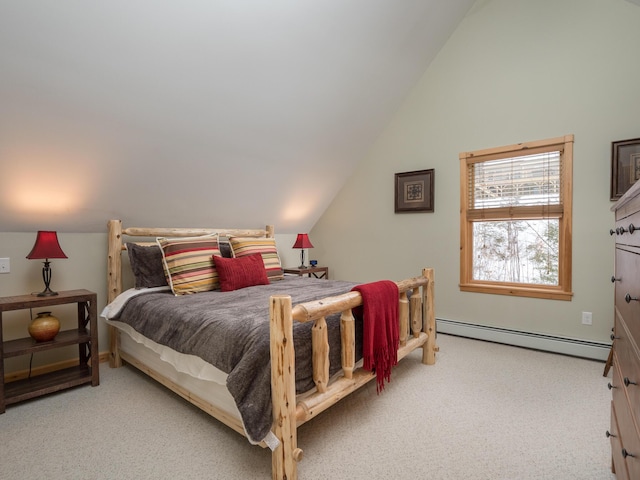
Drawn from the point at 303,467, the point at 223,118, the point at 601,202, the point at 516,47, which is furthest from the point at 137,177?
the point at 601,202

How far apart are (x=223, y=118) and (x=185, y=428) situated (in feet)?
7.37

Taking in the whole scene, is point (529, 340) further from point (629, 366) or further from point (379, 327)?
point (629, 366)

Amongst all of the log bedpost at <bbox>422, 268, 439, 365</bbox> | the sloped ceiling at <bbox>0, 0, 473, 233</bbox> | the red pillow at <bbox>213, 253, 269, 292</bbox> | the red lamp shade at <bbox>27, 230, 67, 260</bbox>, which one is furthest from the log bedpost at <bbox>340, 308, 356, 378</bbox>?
the red lamp shade at <bbox>27, 230, 67, 260</bbox>

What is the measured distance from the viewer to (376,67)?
3.34 meters

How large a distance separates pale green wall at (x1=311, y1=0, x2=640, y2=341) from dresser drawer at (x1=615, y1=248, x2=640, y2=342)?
1900 mm

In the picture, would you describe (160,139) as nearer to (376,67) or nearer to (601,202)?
(376,67)

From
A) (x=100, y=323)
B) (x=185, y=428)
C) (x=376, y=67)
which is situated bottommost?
(x=185, y=428)

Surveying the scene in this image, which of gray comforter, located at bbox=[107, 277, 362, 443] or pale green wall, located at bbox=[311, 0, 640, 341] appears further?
pale green wall, located at bbox=[311, 0, 640, 341]

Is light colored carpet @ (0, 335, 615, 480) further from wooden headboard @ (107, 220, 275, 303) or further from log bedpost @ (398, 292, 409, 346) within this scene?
wooden headboard @ (107, 220, 275, 303)

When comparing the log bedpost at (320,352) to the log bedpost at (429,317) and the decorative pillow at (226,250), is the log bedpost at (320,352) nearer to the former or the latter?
the log bedpost at (429,317)

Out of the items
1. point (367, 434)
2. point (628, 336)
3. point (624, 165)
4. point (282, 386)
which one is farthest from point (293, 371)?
point (624, 165)

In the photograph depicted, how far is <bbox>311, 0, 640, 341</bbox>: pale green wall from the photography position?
2.83 metres

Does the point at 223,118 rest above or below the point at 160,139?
above

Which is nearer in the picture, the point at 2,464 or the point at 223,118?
the point at 2,464
